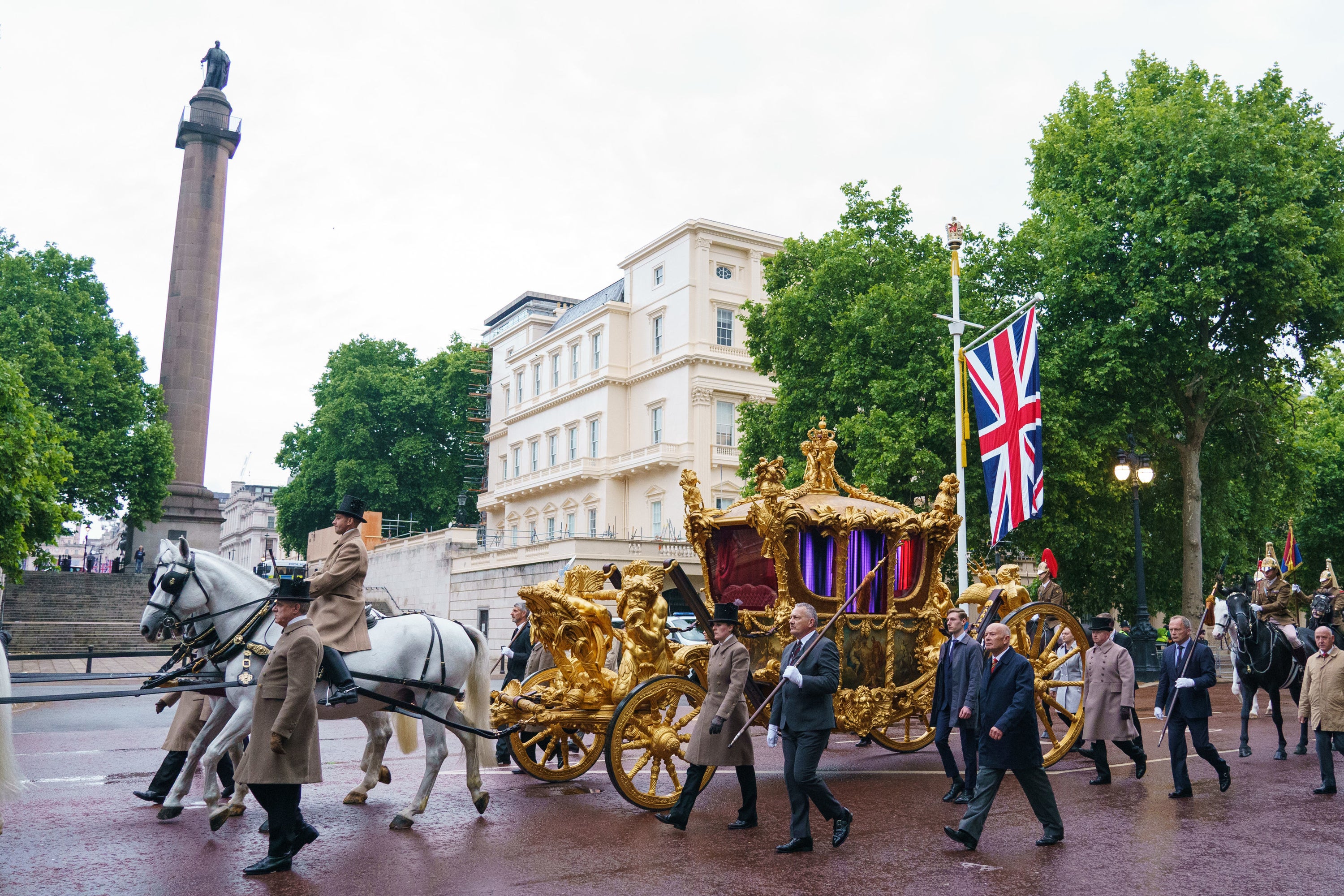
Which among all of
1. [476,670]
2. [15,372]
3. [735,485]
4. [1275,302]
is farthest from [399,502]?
[476,670]

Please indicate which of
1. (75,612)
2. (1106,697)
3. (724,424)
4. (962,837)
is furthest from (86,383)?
(962,837)

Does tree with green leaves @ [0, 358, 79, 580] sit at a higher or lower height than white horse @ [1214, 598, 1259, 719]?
higher

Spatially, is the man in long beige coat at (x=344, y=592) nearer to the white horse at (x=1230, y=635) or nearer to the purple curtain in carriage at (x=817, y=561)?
the purple curtain in carriage at (x=817, y=561)

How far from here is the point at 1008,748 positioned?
27.7 ft

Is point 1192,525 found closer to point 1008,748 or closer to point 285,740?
point 1008,748

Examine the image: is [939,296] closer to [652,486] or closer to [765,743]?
[765,743]

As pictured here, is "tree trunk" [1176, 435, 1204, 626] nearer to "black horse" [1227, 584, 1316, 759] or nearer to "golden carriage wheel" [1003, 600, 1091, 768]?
"black horse" [1227, 584, 1316, 759]

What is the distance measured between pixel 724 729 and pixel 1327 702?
673cm

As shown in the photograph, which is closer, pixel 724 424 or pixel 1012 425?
pixel 1012 425

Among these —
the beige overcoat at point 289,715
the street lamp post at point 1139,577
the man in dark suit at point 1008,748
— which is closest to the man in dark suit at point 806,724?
the man in dark suit at point 1008,748

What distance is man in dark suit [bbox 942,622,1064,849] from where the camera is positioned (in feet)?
27.6

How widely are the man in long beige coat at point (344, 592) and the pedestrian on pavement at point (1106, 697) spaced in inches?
300

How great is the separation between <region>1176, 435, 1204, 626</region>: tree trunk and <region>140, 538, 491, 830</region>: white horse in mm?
22847

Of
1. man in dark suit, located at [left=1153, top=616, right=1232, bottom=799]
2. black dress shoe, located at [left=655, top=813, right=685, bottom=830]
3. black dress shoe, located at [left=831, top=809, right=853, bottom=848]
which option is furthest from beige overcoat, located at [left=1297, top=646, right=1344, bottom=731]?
black dress shoe, located at [left=655, top=813, right=685, bottom=830]
